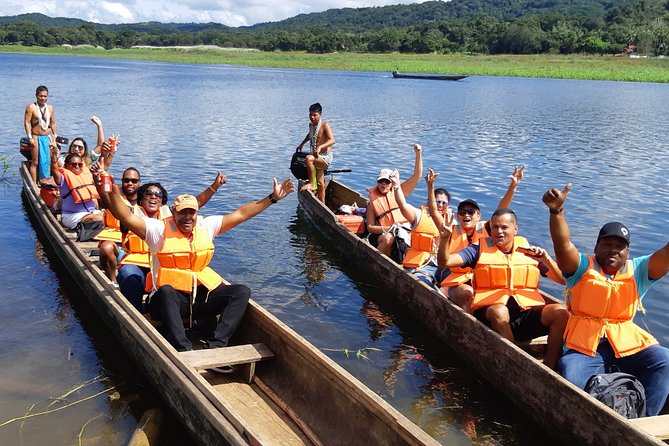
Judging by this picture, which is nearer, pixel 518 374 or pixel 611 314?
pixel 611 314

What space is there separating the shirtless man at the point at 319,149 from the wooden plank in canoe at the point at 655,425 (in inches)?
320

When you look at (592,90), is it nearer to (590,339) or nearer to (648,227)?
(648,227)

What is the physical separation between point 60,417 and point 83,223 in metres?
3.83

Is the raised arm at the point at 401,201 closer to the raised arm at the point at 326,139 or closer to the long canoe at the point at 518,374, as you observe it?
the long canoe at the point at 518,374

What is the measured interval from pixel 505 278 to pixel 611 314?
1.14 metres

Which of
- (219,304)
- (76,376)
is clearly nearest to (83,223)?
(76,376)

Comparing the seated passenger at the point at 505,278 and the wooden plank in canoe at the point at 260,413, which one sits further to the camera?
the seated passenger at the point at 505,278

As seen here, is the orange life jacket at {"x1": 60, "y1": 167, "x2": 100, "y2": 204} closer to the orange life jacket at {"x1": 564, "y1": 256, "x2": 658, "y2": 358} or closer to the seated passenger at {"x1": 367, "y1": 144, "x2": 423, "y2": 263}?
the seated passenger at {"x1": 367, "y1": 144, "x2": 423, "y2": 263}

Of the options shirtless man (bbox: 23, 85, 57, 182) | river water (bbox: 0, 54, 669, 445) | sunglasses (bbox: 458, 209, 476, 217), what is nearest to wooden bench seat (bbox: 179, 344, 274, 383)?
river water (bbox: 0, 54, 669, 445)

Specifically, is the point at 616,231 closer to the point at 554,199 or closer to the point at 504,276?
the point at 554,199

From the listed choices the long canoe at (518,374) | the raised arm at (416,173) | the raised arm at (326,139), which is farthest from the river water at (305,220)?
the raised arm at (326,139)

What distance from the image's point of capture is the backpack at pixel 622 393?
482cm

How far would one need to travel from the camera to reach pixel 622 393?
485 cm

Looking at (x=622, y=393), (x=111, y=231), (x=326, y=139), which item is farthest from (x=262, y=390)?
(x=326, y=139)
